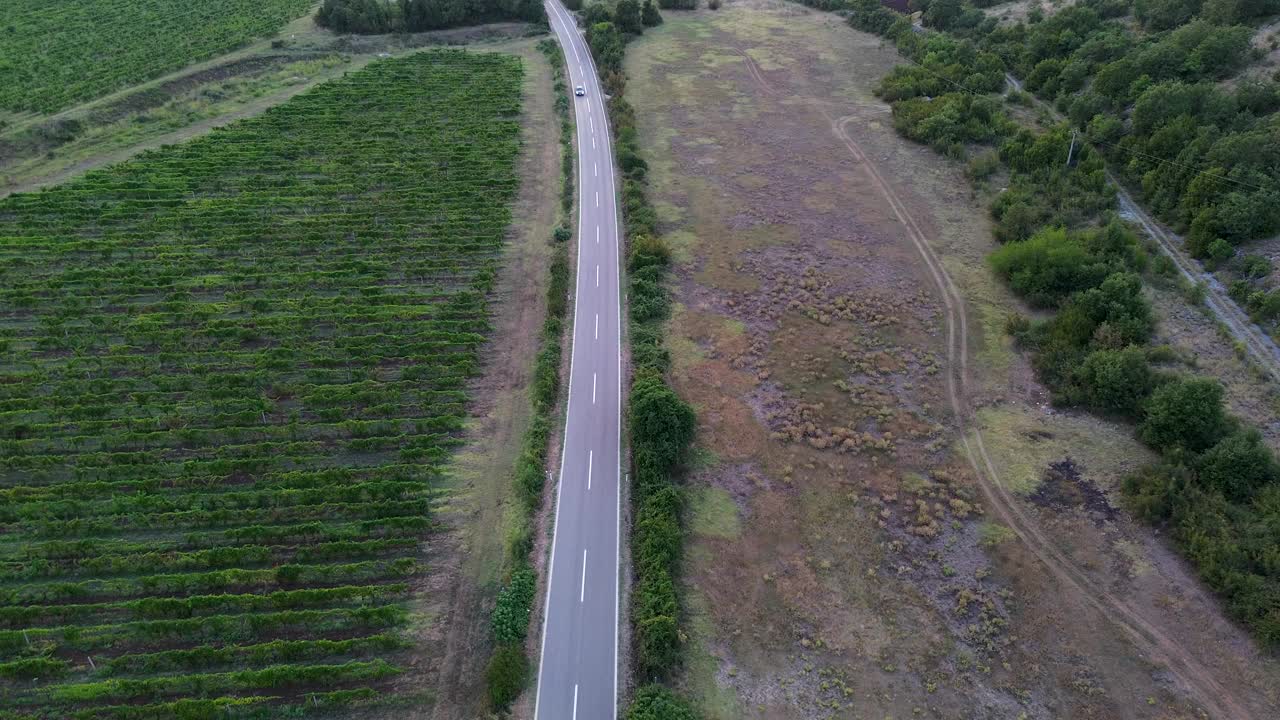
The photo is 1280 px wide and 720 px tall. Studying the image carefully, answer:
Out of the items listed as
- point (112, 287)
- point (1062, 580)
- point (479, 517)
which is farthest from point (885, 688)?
point (112, 287)

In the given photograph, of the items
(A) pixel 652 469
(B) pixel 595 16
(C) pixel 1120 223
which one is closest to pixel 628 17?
(B) pixel 595 16

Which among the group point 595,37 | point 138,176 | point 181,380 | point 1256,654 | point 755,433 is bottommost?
point 1256,654

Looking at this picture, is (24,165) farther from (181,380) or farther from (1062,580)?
(1062,580)

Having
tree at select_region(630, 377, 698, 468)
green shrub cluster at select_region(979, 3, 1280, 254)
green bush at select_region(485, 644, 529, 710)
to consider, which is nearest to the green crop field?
tree at select_region(630, 377, 698, 468)

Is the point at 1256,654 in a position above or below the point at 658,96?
below

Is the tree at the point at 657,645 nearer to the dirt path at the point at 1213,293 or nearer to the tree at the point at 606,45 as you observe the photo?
the dirt path at the point at 1213,293

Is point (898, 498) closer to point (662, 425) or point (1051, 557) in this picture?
point (1051, 557)
